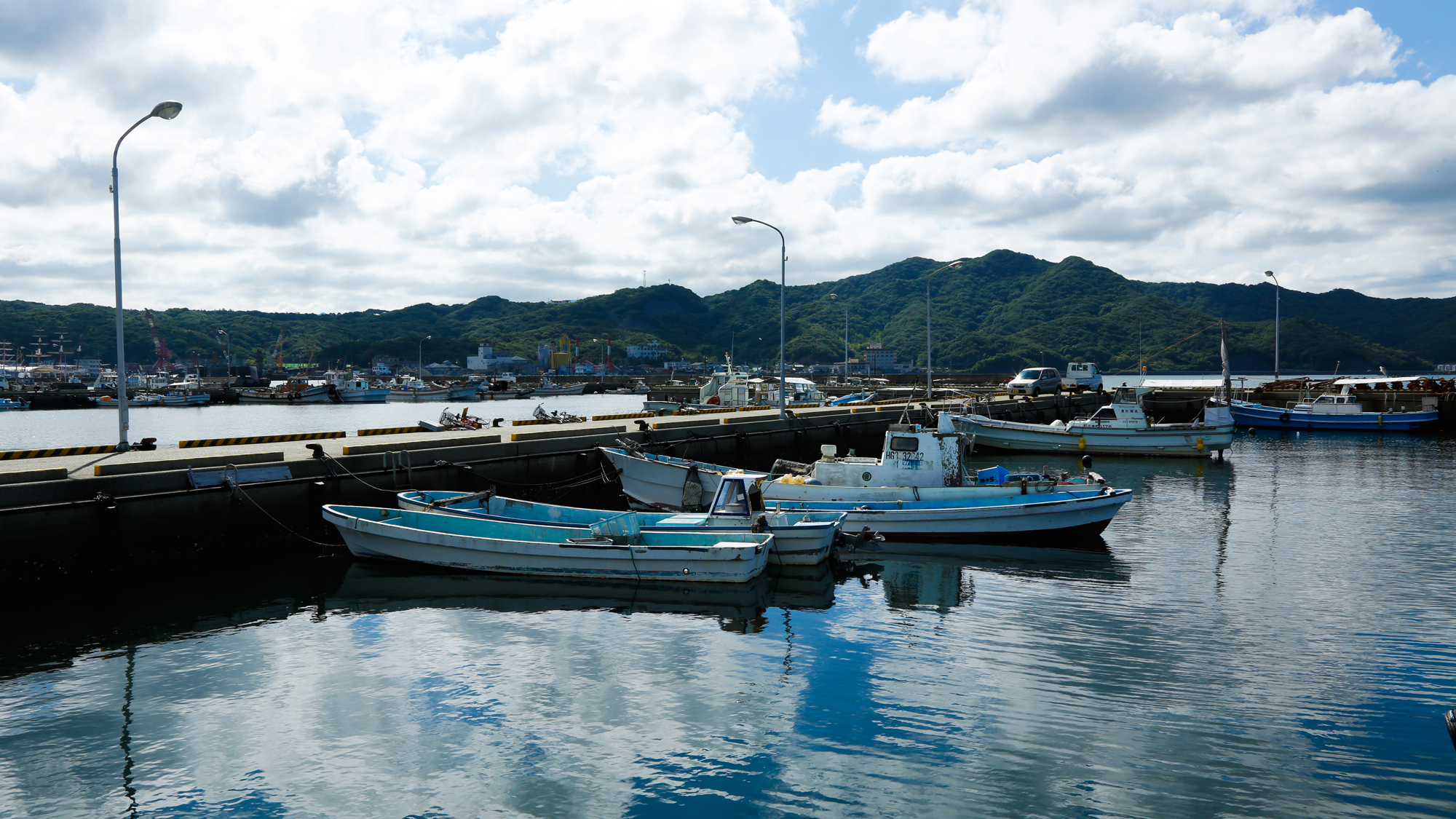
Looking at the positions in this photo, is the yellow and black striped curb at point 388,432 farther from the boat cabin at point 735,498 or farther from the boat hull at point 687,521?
the boat cabin at point 735,498

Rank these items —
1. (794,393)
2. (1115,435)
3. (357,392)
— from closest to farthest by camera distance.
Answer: (1115,435) → (794,393) → (357,392)

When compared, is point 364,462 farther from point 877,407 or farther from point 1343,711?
point 877,407

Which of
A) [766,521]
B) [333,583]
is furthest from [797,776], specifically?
[333,583]

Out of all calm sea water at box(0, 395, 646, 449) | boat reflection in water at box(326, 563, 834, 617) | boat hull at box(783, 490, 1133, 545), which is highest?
calm sea water at box(0, 395, 646, 449)

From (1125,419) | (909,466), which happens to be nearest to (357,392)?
(1125,419)

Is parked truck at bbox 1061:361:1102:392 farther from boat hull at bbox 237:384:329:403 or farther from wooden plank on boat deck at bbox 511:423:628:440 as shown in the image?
boat hull at bbox 237:384:329:403

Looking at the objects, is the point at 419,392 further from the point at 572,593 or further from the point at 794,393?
the point at 572,593

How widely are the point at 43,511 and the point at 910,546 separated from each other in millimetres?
18947

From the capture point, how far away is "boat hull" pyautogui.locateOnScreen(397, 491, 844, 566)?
1795cm

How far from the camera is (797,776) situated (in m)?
8.65

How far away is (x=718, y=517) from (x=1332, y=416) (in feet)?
182

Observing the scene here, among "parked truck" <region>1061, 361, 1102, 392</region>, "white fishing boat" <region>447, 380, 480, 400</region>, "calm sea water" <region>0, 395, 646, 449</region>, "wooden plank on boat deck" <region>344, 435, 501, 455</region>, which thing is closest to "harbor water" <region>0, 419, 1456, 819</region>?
"wooden plank on boat deck" <region>344, 435, 501, 455</region>

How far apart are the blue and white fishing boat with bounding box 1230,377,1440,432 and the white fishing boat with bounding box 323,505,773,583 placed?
177 ft

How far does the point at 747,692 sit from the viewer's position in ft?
36.4
